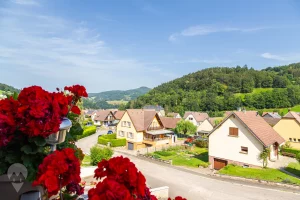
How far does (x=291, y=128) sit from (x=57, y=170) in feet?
147

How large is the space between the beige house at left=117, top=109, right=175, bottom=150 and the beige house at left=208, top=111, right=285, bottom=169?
16595 mm

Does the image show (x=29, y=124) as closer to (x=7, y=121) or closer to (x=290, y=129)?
(x=7, y=121)

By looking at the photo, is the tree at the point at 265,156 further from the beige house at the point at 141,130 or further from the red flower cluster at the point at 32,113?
the red flower cluster at the point at 32,113

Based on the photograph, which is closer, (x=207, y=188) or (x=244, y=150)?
(x=207, y=188)

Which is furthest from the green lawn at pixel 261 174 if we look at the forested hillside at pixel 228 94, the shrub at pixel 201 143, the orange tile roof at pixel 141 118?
the forested hillside at pixel 228 94

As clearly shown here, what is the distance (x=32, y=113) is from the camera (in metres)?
3.21

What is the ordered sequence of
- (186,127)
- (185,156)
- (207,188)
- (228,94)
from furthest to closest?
(228,94) < (186,127) < (185,156) < (207,188)

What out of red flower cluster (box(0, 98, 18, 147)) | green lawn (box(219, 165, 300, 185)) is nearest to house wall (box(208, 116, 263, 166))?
green lawn (box(219, 165, 300, 185))

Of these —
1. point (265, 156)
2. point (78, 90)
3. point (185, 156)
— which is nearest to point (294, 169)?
point (265, 156)

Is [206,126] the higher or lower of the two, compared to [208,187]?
higher

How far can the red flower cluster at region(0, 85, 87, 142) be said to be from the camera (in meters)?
3.29

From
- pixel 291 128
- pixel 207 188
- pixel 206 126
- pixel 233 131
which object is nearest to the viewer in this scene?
pixel 207 188

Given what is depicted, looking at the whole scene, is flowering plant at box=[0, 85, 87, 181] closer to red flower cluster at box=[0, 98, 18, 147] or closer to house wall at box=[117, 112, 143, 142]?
red flower cluster at box=[0, 98, 18, 147]

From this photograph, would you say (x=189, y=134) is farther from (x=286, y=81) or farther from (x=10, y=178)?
(x=286, y=81)
